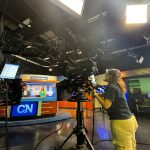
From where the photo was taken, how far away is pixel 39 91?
5.91 m

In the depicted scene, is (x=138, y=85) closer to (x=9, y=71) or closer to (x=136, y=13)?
(x=136, y=13)

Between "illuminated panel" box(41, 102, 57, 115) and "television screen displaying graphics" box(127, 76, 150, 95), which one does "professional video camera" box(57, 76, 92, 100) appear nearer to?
"illuminated panel" box(41, 102, 57, 115)

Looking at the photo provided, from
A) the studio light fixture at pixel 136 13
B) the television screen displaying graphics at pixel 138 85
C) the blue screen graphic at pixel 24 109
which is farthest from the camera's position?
the television screen displaying graphics at pixel 138 85

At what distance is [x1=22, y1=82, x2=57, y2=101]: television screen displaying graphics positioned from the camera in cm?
560

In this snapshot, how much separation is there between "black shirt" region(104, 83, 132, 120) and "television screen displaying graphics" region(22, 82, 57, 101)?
433 centimetres

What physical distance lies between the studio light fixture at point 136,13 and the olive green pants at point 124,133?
210cm

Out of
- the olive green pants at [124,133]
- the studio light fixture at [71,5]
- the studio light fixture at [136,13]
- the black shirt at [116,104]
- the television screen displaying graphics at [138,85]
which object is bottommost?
the olive green pants at [124,133]

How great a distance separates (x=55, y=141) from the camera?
3029mm

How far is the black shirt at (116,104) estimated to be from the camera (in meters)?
1.76

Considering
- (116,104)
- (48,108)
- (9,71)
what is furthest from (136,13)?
(48,108)

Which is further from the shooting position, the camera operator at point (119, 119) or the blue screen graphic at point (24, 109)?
the blue screen graphic at point (24, 109)

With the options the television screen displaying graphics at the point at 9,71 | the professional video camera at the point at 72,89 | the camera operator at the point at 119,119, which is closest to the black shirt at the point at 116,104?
the camera operator at the point at 119,119

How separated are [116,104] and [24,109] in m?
4.32

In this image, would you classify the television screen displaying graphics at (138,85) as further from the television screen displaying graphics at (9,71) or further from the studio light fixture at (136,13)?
the television screen displaying graphics at (9,71)
